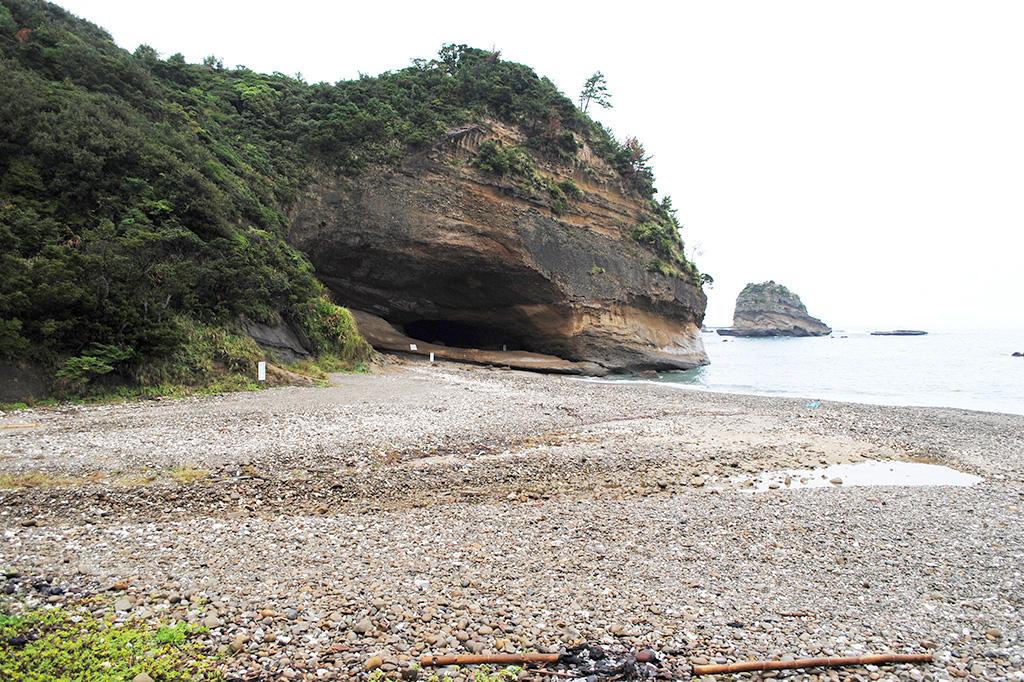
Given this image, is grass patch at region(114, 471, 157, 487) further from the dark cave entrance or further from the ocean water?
the dark cave entrance

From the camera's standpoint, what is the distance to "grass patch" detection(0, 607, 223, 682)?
3.00m

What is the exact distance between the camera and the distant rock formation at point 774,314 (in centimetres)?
11556

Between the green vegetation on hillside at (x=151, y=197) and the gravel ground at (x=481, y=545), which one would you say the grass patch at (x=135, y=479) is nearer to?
the gravel ground at (x=481, y=545)

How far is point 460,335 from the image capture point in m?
35.3

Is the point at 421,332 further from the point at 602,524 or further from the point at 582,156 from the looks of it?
the point at 602,524

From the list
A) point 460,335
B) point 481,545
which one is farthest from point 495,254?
point 481,545

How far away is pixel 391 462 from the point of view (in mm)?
8000

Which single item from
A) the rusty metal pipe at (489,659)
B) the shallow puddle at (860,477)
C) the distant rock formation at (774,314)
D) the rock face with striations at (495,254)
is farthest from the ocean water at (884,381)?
the distant rock formation at (774,314)

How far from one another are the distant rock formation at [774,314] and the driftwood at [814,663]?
406 feet

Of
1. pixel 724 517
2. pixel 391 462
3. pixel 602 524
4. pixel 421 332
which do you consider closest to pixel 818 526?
pixel 724 517

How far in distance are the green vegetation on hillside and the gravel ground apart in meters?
2.81

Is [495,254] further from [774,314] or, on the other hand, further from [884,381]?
[774,314]

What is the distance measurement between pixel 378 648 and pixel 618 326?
30504 mm

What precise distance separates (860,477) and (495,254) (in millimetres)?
22079
